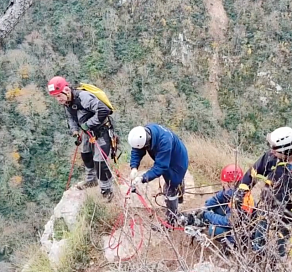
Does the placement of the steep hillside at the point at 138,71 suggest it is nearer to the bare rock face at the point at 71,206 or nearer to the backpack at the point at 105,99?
the bare rock face at the point at 71,206

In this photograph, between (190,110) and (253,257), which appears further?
(190,110)

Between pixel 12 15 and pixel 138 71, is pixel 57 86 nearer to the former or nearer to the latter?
pixel 12 15

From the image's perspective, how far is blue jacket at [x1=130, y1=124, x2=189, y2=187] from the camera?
404 centimetres

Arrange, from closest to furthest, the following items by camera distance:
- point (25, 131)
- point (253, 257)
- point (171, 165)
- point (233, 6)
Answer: point (253, 257)
point (171, 165)
point (25, 131)
point (233, 6)

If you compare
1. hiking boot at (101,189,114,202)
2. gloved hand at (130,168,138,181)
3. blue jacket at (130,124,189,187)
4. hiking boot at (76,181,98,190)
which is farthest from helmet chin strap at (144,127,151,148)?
hiking boot at (76,181,98,190)

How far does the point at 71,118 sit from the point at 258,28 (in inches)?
1481

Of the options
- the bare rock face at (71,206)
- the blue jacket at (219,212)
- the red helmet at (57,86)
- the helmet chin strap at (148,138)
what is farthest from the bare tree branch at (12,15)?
the bare rock face at (71,206)

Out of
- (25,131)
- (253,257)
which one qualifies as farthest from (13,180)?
(253,257)

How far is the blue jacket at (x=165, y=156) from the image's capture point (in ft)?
13.3

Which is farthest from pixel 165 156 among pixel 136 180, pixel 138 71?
pixel 138 71

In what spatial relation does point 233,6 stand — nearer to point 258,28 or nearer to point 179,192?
point 258,28

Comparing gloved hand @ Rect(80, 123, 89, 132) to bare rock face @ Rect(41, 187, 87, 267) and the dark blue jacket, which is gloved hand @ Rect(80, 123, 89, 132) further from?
the dark blue jacket

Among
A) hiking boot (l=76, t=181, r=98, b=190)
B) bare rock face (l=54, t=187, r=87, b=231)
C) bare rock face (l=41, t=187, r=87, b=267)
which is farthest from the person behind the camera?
hiking boot (l=76, t=181, r=98, b=190)

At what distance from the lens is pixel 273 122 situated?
99.8ft
